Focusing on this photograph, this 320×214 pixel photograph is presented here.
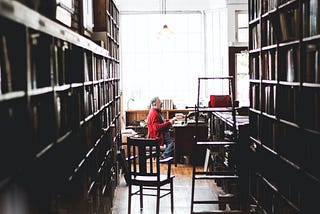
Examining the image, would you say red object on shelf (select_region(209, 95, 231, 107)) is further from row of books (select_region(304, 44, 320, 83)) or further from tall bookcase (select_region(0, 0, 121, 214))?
row of books (select_region(304, 44, 320, 83))

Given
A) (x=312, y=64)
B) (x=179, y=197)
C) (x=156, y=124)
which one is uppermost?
(x=312, y=64)

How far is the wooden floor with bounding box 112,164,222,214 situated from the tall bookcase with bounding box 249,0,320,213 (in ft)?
3.91

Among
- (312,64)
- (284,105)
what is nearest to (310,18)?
(312,64)

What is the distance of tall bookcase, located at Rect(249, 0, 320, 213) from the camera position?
349 cm

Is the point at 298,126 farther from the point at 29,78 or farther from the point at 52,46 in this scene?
the point at 29,78

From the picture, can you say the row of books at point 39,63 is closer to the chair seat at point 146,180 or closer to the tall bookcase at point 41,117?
the tall bookcase at point 41,117

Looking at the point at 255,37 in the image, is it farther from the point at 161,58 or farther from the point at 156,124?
the point at 161,58

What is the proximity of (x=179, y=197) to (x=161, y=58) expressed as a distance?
491 centimetres

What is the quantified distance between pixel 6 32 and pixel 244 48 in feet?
25.7

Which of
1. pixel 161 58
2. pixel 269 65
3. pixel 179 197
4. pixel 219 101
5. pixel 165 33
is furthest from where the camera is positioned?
pixel 161 58

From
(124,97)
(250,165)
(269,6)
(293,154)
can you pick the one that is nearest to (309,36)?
(293,154)

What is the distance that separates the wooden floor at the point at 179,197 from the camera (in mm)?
6719

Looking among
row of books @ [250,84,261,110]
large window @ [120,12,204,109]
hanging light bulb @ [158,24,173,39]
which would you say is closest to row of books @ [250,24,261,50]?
row of books @ [250,84,261,110]

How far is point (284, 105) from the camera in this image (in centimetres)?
430
